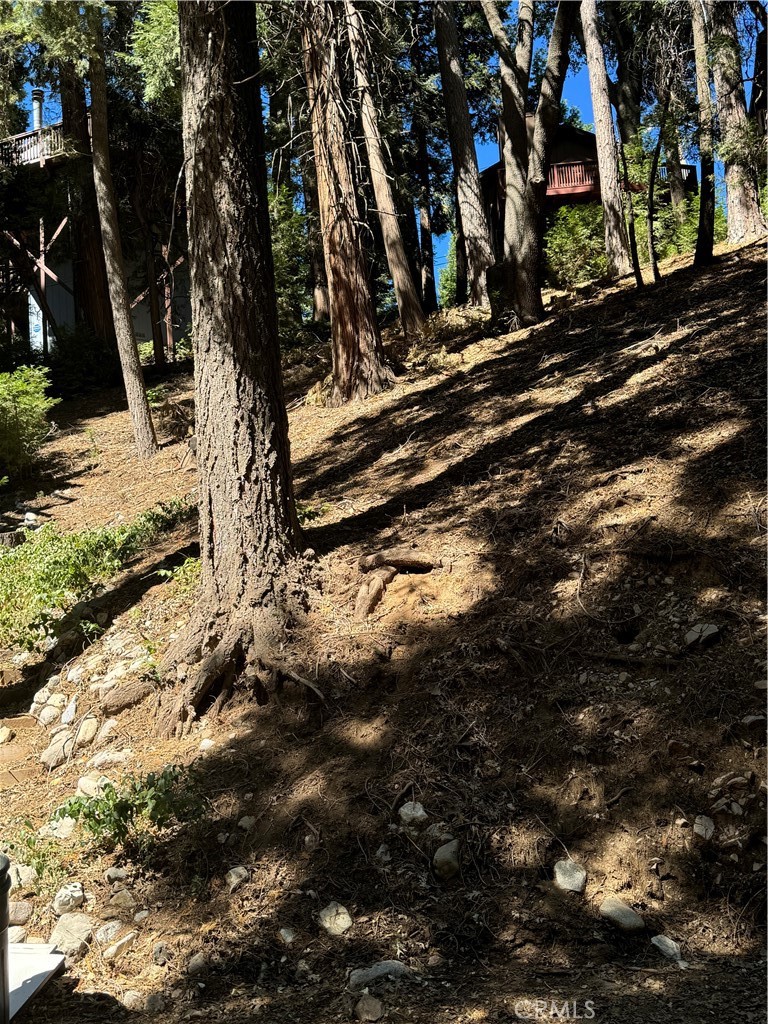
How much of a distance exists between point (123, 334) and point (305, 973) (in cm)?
1159

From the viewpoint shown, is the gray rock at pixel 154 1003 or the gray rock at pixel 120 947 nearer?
the gray rock at pixel 154 1003

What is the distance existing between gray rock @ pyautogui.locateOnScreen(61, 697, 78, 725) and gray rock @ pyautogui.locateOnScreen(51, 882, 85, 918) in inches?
66.7

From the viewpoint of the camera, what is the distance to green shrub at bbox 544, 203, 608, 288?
16.9 m

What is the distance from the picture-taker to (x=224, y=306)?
17.1 feet

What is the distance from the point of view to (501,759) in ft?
13.4

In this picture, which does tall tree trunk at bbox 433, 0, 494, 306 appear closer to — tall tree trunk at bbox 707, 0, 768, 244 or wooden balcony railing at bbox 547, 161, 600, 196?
tall tree trunk at bbox 707, 0, 768, 244

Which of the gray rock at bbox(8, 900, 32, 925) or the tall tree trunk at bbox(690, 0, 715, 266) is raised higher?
the tall tree trunk at bbox(690, 0, 715, 266)

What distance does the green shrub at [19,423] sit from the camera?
13.1 meters

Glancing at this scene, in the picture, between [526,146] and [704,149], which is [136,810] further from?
[526,146]

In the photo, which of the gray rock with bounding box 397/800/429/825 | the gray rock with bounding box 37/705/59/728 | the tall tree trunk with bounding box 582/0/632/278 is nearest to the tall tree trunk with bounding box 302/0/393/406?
the tall tree trunk with bounding box 582/0/632/278

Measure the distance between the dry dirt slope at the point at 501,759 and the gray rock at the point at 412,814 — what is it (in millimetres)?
42

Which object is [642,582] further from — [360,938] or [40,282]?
[40,282]

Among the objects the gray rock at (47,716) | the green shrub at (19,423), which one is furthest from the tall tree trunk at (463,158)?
the gray rock at (47,716)

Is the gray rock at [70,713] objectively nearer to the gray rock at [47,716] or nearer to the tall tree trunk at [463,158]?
the gray rock at [47,716]
